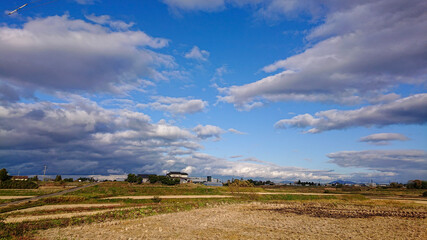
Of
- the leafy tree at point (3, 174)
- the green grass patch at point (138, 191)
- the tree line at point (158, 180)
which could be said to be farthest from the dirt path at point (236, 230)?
the tree line at point (158, 180)

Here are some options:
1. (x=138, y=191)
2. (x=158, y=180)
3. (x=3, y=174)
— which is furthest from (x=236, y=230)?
(x=158, y=180)

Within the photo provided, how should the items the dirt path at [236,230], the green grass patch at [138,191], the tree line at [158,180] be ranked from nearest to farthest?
the dirt path at [236,230] < the green grass patch at [138,191] < the tree line at [158,180]

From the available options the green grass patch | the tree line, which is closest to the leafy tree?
the green grass patch

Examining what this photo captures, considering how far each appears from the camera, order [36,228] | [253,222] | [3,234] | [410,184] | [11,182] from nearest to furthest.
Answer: [3,234], [36,228], [253,222], [11,182], [410,184]

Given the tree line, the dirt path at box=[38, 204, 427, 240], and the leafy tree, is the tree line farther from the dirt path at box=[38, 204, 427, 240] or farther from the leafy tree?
the dirt path at box=[38, 204, 427, 240]

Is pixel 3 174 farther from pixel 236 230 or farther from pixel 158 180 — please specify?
pixel 236 230

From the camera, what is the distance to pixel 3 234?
2052 centimetres

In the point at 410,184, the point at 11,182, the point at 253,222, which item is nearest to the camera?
the point at 253,222

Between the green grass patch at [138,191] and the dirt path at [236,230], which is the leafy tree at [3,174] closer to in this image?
the green grass patch at [138,191]

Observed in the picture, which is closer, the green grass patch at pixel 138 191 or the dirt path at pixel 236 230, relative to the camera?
the dirt path at pixel 236 230

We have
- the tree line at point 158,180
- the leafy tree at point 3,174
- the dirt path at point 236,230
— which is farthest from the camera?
the tree line at point 158,180

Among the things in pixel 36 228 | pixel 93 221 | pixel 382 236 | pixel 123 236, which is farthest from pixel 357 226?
pixel 36 228

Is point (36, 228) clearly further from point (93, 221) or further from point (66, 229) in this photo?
point (93, 221)

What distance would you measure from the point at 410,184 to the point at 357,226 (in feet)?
437
